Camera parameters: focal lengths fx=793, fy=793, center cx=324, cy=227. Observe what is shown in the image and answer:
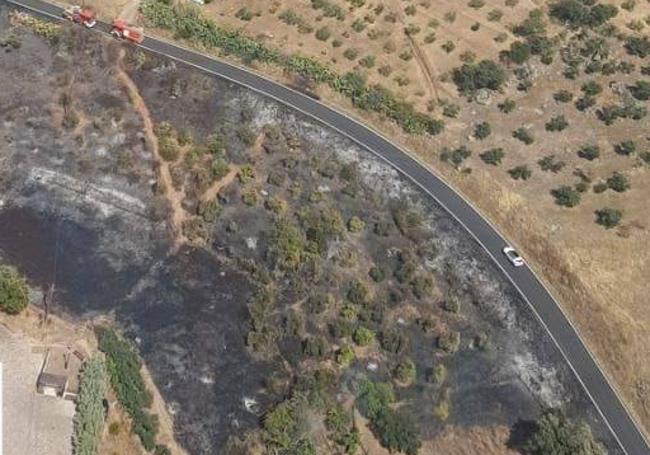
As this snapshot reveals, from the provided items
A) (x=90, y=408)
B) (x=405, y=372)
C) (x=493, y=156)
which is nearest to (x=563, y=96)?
(x=493, y=156)

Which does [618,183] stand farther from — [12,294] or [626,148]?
[12,294]

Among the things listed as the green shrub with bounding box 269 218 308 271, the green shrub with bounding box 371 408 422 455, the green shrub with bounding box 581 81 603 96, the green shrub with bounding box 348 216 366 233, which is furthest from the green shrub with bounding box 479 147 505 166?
the green shrub with bounding box 371 408 422 455

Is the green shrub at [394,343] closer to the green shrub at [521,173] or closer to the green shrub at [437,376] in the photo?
the green shrub at [437,376]

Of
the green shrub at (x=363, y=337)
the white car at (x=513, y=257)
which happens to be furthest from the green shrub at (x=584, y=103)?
the green shrub at (x=363, y=337)

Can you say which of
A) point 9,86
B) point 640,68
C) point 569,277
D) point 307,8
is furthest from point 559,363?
point 9,86

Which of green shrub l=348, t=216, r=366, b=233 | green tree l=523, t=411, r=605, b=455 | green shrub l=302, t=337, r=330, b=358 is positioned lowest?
green shrub l=302, t=337, r=330, b=358

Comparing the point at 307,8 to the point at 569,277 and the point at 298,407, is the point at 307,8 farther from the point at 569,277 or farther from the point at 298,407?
the point at 298,407

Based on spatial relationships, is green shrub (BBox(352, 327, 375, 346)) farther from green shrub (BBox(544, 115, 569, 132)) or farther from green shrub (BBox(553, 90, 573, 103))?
green shrub (BBox(553, 90, 573, 103))
